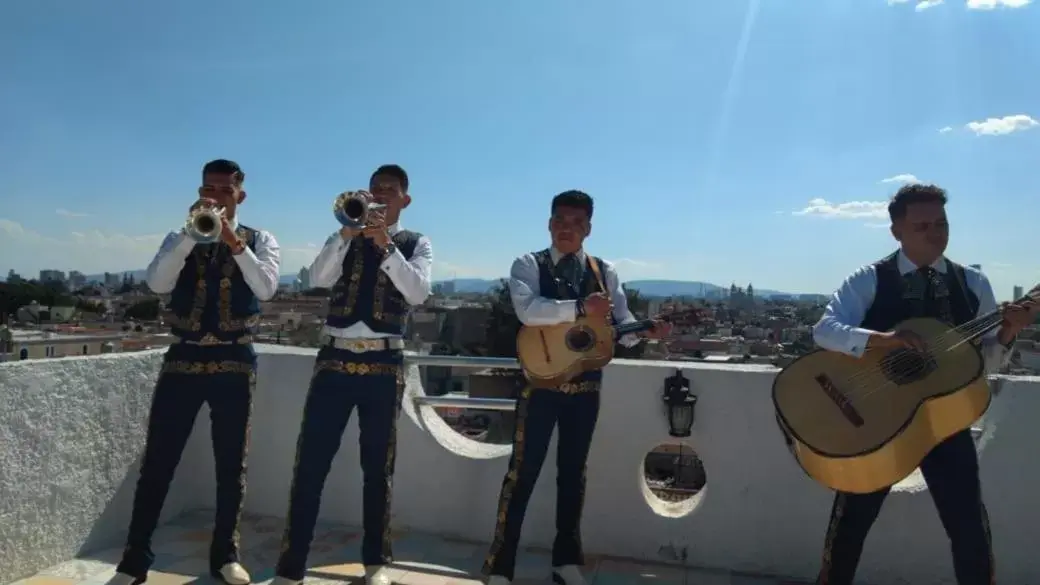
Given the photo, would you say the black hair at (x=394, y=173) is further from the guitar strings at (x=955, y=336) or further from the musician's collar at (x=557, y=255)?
the guitar strings at (x=955, y=336)

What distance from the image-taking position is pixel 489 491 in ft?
13.1

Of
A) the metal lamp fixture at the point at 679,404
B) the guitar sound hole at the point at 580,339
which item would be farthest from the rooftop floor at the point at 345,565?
the guitar sound hole at the point at 580,339

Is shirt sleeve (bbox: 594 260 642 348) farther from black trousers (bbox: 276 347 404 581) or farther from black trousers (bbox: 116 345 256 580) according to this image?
black trousers (bbox: 116 345 256 580)

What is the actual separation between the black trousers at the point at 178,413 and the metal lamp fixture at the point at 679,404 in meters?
2.02

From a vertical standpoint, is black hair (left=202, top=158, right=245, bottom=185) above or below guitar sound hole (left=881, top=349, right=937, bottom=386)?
above

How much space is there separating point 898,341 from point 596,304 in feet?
3.82

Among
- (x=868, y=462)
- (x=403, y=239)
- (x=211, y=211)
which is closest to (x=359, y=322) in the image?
(x=403, y=239)

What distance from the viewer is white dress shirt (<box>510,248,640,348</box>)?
3.09 m

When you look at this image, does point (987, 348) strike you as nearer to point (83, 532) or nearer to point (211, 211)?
point (211, 211)

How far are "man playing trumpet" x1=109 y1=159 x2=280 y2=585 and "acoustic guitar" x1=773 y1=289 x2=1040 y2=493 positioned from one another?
2.25m

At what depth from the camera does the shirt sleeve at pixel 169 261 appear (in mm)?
3010

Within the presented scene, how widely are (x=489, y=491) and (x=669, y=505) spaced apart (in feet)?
3.24

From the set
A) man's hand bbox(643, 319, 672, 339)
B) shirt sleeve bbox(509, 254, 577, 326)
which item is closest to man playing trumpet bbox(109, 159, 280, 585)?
shirt sleeve bbox(509, 254, 577, 326)

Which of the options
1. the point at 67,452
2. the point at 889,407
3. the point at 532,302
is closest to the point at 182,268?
the point at 67,452
